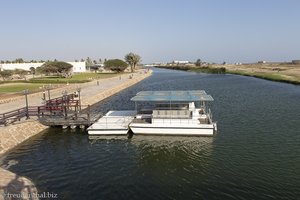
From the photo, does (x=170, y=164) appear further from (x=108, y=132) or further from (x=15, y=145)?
(x=15, y=145)

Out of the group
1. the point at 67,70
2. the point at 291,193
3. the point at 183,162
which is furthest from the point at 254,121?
the point at 67,70

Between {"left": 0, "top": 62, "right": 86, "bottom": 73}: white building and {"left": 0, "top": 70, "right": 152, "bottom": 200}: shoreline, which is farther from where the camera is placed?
{"left": 0, "top": 62, "right": 86, "bottom": 73}: white building

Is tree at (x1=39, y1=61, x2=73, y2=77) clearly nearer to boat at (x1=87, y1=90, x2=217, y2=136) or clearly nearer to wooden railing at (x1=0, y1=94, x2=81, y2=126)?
wooden railing at (x1=0, y1=94, x2=81, y2=126)

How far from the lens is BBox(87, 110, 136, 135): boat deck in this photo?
34.1m

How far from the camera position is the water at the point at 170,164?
19.6 metres

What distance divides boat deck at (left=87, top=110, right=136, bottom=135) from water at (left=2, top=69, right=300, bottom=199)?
1711mm

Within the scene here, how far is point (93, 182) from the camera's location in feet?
70.2

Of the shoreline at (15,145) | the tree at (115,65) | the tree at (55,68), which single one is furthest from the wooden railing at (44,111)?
the tree at (115,65)

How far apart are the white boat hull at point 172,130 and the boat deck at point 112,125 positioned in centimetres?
159

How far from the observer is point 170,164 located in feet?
81.4

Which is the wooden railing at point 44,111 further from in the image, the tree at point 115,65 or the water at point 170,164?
the tree at point 115,65

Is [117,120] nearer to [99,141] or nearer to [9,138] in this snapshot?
[99,141]

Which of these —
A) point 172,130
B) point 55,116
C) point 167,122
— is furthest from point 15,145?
A: point 172,130

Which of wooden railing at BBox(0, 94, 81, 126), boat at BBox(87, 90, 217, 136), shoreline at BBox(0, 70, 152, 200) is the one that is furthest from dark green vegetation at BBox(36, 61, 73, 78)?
boat at BBox(87, 90, 217, 136)
